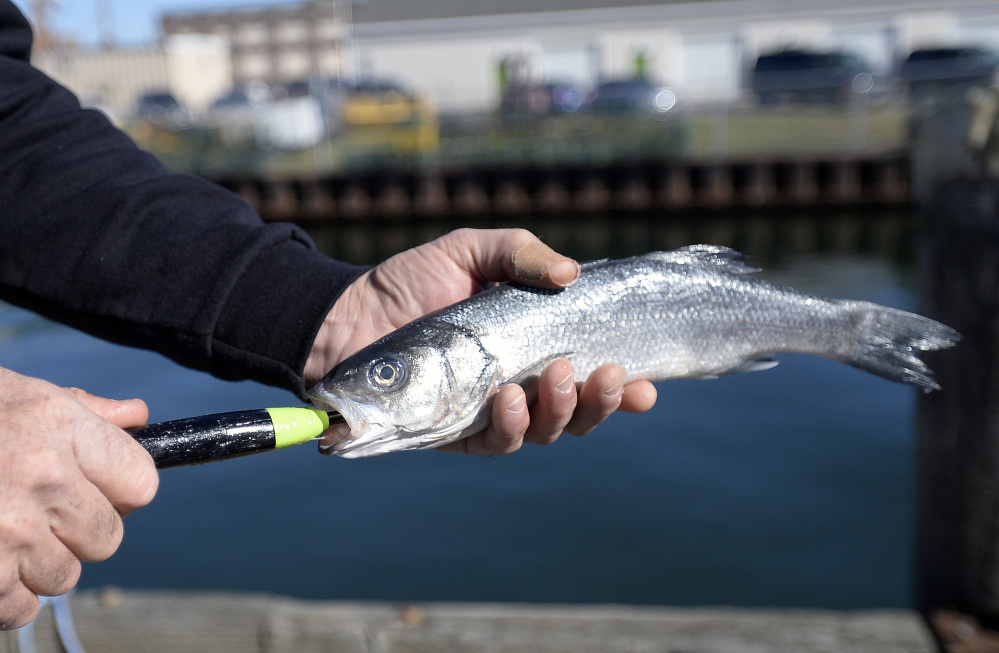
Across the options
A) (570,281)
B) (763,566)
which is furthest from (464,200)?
(570,281)

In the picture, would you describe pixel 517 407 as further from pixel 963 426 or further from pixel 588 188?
pixel 588 188

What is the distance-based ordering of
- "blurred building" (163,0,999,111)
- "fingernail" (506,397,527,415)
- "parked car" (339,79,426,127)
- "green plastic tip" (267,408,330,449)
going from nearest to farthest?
"green plastic tip" (267,408,330,449) → "fingernail" (506,397,527,415) → "parked car" (339,79,426,127) → "blurred building" (163,0,999,111)

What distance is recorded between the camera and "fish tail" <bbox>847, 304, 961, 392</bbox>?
254 centimetres

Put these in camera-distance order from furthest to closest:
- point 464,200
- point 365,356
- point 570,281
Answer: point 464,200
point 570,281
point 365,356

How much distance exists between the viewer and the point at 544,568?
6.72 meters

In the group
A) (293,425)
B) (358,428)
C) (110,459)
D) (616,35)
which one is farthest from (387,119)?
(110,459)

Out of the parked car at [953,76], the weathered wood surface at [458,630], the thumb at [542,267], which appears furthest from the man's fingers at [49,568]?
the parked car at [953,76]

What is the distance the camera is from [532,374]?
242 cm

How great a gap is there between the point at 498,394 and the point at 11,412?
1.19 m

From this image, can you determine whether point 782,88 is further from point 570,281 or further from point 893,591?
point 570,281

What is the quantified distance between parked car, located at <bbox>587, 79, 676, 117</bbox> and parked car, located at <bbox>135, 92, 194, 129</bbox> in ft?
35.5

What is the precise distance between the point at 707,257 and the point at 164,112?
108 feet

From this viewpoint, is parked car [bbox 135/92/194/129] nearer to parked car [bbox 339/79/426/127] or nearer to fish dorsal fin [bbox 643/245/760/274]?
parked car [bbox 339/79/426/127]

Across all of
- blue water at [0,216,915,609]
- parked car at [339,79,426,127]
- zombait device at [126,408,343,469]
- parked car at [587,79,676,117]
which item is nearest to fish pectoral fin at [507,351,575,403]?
zombait device at [126,408,343,469]
